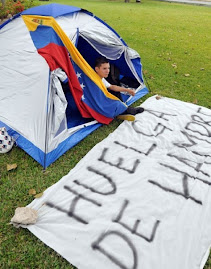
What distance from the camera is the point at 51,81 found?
283 centimetres

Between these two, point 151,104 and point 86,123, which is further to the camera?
point 151,104

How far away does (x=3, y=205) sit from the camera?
7.76ft

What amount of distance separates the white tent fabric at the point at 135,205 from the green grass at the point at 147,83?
14cm

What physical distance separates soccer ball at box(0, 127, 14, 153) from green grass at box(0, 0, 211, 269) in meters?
0.07

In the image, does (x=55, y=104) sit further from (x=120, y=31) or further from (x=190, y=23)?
(x=190, y=23)

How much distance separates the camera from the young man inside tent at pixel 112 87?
11.1ft

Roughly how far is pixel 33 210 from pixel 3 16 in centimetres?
863

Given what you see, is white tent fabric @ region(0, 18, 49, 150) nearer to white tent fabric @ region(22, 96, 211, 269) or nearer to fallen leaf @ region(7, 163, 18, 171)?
fallen leaf @ region(7, 163, 18, 171)

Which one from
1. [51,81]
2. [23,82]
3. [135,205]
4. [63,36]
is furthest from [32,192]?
[63,36]

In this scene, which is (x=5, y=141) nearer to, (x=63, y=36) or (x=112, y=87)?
(x=63, y=36)

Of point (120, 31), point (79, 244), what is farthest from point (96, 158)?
point (120, 31)

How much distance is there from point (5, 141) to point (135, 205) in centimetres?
171

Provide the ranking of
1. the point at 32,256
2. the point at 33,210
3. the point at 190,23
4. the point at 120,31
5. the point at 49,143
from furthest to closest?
the point at 190,23 → the point at 120,31 → the point at 49,143 → the point at 33,210 → the point at 32,256

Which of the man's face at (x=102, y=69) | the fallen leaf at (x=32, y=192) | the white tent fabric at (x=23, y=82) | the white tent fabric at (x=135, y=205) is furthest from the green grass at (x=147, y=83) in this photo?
the man's face at (x=102, y=69)
